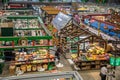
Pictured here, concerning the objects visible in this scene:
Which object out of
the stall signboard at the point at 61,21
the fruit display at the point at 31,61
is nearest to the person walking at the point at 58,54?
the fruit display at the point at 31,61

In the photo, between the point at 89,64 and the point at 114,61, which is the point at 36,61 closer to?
the point at 89,64

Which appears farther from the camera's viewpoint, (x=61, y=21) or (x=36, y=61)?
(x=61, y=21)

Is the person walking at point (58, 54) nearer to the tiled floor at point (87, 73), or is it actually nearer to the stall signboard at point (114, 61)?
the tiled floor at point (87, 73)

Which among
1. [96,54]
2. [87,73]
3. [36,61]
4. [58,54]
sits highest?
[96,54]

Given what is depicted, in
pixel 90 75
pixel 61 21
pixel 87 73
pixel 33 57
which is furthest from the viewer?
pixel 61 21

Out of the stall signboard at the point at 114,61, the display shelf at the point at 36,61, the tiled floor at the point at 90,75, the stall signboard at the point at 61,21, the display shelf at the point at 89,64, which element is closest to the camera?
the stall signboard at the point at 114,61

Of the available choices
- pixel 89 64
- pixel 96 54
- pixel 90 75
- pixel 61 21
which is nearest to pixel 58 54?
pixel 89 64

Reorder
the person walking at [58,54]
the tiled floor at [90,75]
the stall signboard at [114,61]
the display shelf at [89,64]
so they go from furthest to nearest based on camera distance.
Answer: the person walking at [58,54] < the display shelf at [89,64] < the tiled floor at [90,75] < the stall signboard at [114,61]

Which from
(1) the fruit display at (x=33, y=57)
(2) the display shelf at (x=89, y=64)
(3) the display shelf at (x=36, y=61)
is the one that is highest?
(1) the fruit display at (x=33, y=57)

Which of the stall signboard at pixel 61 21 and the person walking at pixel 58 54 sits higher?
the stall signboard at pixel 61 21

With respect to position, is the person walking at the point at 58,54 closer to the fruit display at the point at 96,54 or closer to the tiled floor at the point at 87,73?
the tiled floor at the point at 87,73

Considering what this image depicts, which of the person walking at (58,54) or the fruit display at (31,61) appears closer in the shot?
the fruit display at (31,61)

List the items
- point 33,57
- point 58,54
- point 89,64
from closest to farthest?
point 33,57 < point 89,64 < point 58,54

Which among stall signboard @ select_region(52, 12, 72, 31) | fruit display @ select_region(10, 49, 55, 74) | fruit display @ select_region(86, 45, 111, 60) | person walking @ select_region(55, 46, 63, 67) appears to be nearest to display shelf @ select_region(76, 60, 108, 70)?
fruit display @ select_region(86, 45, 111, 60)
